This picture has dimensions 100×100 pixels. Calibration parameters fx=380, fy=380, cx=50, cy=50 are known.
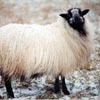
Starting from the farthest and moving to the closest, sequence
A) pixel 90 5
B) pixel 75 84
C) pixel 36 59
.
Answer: pixel 90 5
pixel 75 84
pixel 36 59

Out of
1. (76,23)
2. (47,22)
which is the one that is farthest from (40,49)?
(47,22)

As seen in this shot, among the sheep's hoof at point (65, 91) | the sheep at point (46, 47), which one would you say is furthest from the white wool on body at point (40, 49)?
the sheep's hoof at point (65, 91)

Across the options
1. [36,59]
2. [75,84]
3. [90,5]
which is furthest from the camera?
[90,5]

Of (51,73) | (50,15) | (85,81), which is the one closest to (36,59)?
(51,73)

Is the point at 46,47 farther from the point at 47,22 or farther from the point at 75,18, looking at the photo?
the point at 47,22

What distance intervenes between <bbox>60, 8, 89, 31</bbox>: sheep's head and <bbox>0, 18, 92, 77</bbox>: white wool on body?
35 millimetres

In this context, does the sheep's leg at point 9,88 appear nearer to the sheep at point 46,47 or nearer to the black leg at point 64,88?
the sheep at point 46,47

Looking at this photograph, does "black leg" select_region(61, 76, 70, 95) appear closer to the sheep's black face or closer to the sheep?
the sheep

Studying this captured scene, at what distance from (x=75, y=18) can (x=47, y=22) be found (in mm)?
716

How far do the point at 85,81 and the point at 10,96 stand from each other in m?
0.53

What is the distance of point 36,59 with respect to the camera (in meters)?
2.37

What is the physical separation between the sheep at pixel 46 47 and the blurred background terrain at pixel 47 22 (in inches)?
4.0

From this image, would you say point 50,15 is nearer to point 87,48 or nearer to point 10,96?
point 87,48

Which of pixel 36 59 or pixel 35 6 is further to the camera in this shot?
pixel 35 6
